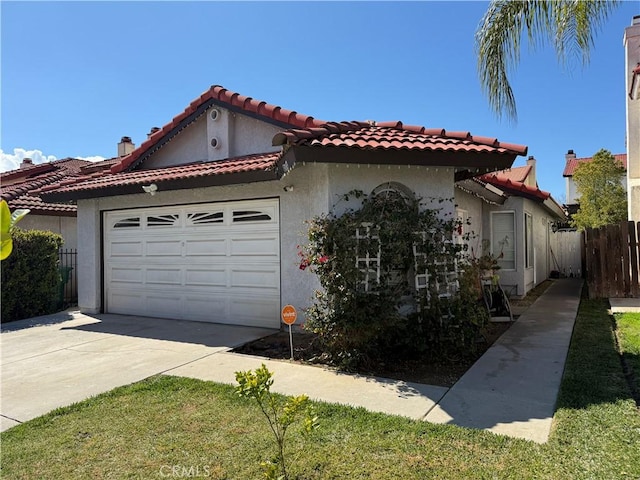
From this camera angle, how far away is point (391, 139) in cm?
730

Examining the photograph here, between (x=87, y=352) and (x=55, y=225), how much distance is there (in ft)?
33.7

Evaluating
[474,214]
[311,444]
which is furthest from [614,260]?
[311,444]

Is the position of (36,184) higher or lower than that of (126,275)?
higher

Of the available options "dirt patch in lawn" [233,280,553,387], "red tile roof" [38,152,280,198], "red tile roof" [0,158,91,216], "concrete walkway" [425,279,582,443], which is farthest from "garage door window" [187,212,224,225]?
"red tile roof" [0,158,91,216]

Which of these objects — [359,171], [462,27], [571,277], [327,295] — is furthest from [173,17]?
[571,277]

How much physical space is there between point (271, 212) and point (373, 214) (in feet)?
9.66

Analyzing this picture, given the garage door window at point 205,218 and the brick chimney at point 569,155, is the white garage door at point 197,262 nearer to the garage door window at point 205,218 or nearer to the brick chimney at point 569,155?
the garage door window at point 205,218

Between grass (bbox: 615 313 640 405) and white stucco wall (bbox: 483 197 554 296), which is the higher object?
white stucco wall (bbox: 483 197 554 296)

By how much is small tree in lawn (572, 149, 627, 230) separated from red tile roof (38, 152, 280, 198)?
1844cm

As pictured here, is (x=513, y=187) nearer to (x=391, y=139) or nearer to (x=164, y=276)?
(x=391, y=139)

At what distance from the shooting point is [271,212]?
8.91 meters

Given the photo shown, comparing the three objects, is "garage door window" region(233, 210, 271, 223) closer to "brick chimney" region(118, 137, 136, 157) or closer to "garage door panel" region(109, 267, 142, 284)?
"garage door panel" region(109, 267, 142, 284)

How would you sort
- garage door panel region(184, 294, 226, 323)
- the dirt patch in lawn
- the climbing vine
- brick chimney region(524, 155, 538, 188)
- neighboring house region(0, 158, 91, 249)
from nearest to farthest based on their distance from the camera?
the dirt patch in lawn → the climbing vine → garage door panel region(184, 294, 226, 323) → neighboring house region(0, 158, 91, 249) → brick chimney region(524, 155, 538, 188)

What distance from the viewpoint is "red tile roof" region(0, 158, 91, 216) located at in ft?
48.8
